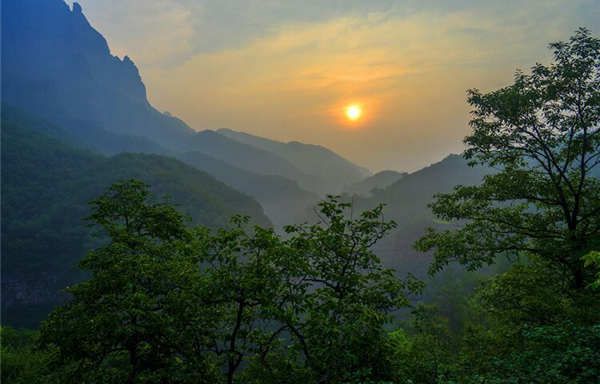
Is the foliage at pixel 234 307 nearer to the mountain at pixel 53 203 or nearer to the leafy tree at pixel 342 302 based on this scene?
the leafy tree at pixel 342 302

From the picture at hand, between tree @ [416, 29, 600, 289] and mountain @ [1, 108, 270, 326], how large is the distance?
113243 mm

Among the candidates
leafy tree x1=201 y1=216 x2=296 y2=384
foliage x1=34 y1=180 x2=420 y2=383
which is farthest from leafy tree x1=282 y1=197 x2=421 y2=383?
leafy tree x1=201 y1=216 x2=296 y2=384

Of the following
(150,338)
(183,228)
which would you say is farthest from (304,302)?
(183,228)

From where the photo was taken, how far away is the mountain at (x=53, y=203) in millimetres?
127875

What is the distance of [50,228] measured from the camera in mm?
147750

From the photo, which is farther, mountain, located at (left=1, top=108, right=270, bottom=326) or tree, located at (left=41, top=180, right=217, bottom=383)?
mountain, located at (left=1, top=108, right=270, bottom=326)

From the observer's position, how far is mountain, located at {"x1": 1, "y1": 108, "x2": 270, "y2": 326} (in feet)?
420

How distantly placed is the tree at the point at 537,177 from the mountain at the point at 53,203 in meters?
113

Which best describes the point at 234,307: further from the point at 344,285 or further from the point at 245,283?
the point at 344,285

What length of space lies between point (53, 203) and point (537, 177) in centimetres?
18287

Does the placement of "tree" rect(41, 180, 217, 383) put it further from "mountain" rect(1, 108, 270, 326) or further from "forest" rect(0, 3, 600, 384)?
"mountain" rect(1, 108, 270, 326)

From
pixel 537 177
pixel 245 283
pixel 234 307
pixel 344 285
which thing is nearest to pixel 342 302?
pixel 344 285

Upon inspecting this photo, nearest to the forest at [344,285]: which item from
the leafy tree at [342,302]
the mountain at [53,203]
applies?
the leafy tree at [342,302]

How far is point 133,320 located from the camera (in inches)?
452
